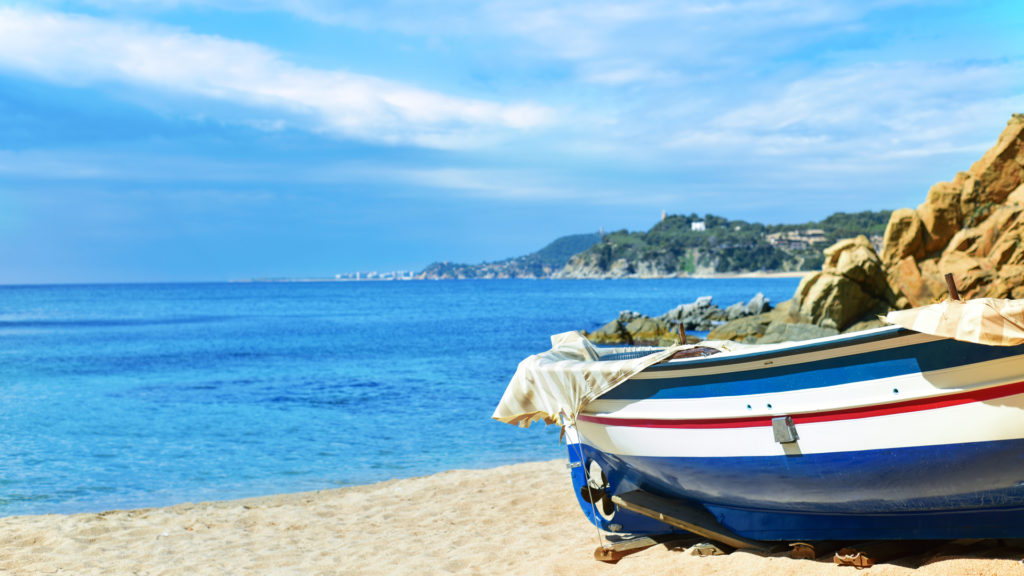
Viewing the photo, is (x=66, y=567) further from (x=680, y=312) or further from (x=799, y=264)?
(x=799, y=264)

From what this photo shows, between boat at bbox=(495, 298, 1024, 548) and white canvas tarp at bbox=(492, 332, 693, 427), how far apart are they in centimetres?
1

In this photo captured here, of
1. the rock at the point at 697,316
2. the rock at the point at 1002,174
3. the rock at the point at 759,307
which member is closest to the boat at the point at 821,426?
the rock at the point at 1002,174

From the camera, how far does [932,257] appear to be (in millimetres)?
33750

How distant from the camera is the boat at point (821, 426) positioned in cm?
474

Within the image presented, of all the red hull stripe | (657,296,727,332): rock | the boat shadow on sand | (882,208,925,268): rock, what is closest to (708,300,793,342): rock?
(882,208,925,268): rock

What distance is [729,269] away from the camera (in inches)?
7643

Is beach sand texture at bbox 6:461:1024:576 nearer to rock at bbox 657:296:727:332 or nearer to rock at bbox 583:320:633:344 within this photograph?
rock at bbox 583:320:633:344

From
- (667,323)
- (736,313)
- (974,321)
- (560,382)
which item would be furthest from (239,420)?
(736,313)

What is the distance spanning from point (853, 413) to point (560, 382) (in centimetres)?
235

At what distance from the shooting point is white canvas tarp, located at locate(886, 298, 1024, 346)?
4426 millimetres

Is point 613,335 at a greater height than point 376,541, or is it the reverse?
point 376,541

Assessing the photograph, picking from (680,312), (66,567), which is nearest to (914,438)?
(66,567)

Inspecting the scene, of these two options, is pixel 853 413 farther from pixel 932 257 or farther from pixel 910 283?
pixel 932 257

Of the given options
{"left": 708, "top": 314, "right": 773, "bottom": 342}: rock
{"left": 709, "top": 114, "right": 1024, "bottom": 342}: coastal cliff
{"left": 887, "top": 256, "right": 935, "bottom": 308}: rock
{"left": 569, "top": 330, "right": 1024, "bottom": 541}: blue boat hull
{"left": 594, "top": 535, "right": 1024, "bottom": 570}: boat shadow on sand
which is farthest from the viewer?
{"left": 887, "top": 256, "right": 935, "bottom": 308}: rock
